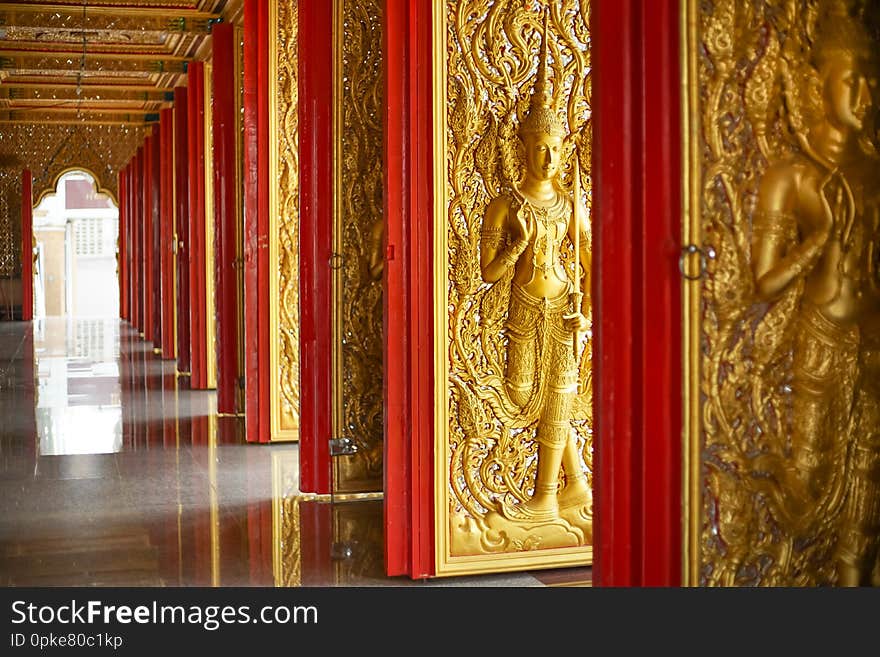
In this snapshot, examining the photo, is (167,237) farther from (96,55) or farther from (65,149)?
(65,149)

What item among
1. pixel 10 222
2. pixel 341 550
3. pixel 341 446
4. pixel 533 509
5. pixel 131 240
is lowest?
pixel 341 550

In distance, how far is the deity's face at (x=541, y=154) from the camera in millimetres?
4285

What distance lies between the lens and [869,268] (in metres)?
2.75

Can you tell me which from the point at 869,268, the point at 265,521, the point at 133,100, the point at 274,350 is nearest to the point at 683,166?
the point at 869,268

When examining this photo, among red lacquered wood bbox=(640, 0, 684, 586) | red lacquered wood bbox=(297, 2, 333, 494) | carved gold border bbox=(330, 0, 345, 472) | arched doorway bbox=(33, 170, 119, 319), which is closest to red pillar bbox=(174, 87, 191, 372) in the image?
red lacquered wood bbox=(297, 2, 333, 494)

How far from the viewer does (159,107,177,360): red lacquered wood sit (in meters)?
14.4

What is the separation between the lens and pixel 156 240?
16312mm

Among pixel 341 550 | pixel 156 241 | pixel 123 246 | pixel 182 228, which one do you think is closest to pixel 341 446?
pixel 341 550

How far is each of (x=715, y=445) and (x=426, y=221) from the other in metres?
1.80

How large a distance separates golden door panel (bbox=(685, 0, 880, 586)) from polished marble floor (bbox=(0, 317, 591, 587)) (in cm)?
163

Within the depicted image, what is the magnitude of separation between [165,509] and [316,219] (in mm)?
1632

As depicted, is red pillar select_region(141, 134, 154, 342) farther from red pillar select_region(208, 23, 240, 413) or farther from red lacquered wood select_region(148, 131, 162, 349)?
red pillar select_region(208, 23, 240, 413)

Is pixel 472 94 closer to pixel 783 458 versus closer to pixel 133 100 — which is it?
pixel 783 458

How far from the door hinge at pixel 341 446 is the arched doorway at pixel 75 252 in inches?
734
